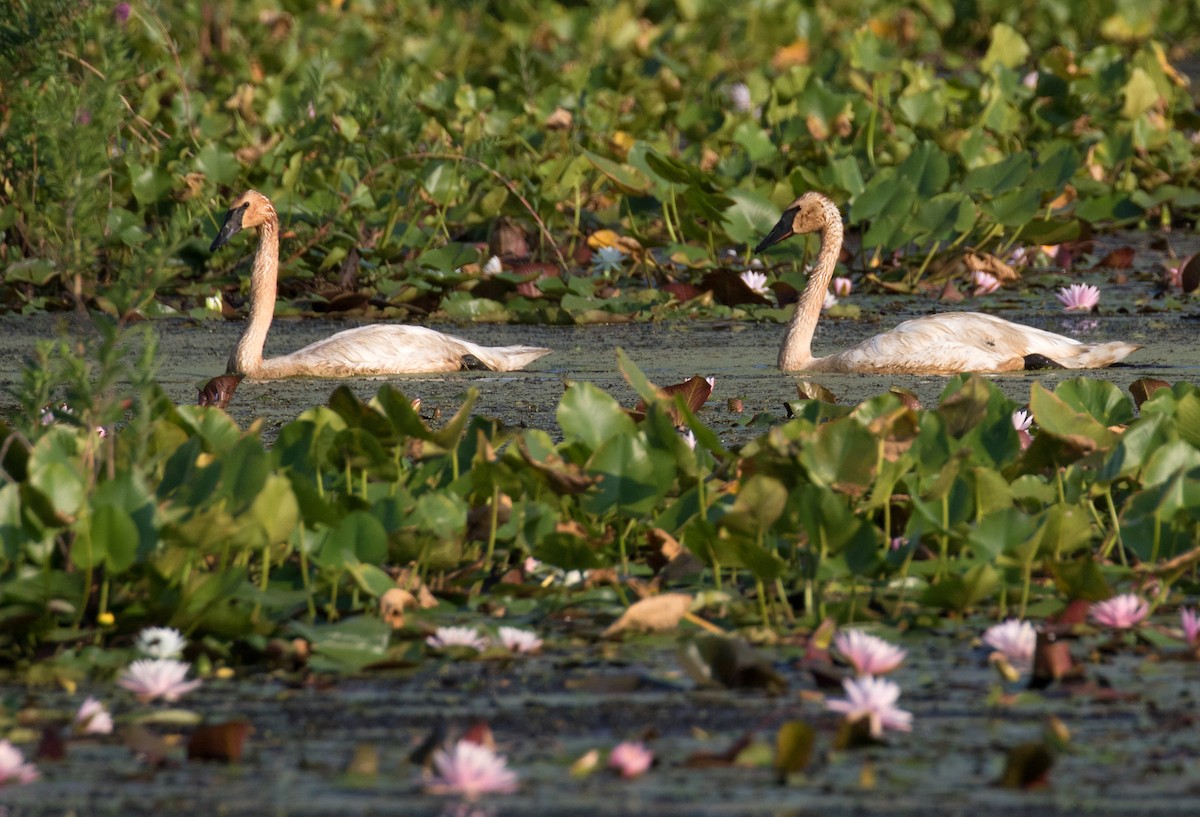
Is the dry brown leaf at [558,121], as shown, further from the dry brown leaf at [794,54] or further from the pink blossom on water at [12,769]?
the pink blossom on water at [12,769]

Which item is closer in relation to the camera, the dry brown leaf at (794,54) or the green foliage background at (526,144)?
the green foliage background at (526,144)

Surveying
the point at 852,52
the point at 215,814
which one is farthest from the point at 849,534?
the point at 852,52

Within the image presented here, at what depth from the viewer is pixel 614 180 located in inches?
374

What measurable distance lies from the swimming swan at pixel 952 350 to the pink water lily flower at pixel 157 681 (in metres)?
4.48

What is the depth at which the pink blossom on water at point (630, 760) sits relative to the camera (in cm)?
296

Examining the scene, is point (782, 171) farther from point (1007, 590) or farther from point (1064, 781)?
point (1064, 781)

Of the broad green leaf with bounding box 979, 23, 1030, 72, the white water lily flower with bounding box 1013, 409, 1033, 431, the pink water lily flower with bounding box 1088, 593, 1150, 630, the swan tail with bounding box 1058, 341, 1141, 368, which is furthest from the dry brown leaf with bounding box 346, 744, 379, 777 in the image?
the broad green leaf with bounding box 979, 23, 1030, 72

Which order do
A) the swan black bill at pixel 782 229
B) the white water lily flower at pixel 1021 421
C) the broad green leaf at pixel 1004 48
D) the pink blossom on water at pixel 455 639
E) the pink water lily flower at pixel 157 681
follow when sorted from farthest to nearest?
the broad green leaf at pixel 1004 48 < the swan black bill at pixel 782 229 < the white water lily flower at pixel 1021 421 < the pink blossom on water at pixel 455 639 < the pink water lily flower at pixel 157 681

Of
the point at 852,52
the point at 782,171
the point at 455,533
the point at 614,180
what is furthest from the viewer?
the point at 852,52

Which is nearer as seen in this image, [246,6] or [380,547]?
[380,547]

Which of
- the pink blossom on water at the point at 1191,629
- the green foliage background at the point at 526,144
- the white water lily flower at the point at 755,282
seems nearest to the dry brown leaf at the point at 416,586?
the green foliage background at the point at 526,144

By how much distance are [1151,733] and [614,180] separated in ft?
21.4

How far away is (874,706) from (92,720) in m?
1.17

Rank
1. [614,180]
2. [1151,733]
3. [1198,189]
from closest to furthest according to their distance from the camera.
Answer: [1151,733], [614,180], [1198,189]
